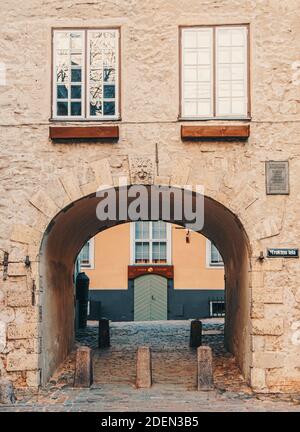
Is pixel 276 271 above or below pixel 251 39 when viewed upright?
below

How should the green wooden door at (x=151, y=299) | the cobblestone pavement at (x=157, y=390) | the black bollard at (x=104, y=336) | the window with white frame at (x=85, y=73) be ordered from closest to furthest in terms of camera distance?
the cobblestone pavement at (x=157, y=390) < the window with white frame at (x=85, y=73) < the black bollard at (x=104, y=336) < the green wooden door at (x=151, y=299)

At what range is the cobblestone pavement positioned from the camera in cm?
967

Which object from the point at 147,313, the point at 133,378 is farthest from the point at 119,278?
the point at 133,378

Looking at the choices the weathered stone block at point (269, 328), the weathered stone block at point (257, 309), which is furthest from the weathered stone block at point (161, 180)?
the weathered stone block at point (269, 328)

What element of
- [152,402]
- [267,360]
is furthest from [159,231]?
[152,402]

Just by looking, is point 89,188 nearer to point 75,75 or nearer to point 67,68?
point 75,75

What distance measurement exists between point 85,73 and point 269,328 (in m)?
4.82

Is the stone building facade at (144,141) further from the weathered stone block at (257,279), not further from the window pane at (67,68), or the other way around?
the window pane at (67,68)

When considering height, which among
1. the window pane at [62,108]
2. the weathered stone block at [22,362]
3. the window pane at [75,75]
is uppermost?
the window pane at [75,75]

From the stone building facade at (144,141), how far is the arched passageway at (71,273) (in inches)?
5.3

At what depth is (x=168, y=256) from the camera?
1035 inches

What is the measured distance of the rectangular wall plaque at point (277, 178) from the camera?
10836 mm
